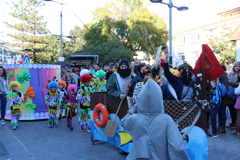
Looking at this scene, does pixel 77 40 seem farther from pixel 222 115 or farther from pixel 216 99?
pixel 216 99

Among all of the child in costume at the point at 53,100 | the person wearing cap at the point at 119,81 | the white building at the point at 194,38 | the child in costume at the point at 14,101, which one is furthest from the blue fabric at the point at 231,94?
the white building at the point at 194,38

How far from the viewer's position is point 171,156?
2.04 meters

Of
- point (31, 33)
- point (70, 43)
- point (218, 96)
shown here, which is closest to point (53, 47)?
point (70, 43)

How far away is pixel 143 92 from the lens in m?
2.17

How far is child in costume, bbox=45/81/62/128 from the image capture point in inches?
262

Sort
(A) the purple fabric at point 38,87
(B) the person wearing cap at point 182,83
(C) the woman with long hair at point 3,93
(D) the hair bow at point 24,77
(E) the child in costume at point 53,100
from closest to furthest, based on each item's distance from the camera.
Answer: (B) the person wearing cap at point 182,83 → (E) the child in costume at point 53,100 → (C) the woman with long hair at point 3,93 → (D) the hair bow at point 24,77 → (A) the purple fabric at point 38,87

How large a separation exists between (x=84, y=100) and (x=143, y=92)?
14.0 feet

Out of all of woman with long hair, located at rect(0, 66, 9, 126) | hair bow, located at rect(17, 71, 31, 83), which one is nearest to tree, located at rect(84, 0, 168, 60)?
hair bow, located at rect(17, 71, 31, 83)

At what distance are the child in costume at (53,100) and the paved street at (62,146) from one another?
364mm

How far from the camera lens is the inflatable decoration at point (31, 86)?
24.4 ft

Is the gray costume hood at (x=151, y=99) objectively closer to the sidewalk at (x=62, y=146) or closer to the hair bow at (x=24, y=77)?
the sidewalk at (x=62, y=146)

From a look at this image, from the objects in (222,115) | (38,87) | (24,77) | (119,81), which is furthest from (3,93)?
(222,115)

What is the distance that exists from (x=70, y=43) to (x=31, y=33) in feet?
85.0

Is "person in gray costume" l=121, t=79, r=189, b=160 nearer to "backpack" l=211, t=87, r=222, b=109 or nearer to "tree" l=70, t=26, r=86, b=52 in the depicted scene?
"backpack" l=211, t=87, r=222, b=109
